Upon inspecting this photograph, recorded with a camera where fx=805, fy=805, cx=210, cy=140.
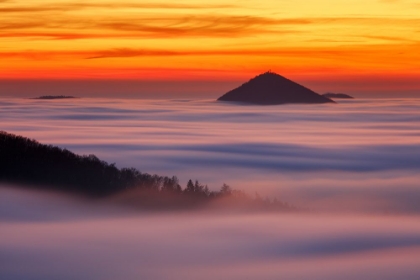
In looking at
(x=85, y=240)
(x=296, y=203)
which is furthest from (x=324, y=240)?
(x=296, y=203)

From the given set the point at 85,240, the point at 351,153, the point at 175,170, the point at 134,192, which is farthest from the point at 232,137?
the point at 85,240

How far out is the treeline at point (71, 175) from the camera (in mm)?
52750

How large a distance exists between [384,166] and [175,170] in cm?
4740

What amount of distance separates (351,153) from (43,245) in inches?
4405

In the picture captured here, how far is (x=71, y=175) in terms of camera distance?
183ft

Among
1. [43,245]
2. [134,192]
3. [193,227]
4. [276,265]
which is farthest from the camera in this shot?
[134,192]

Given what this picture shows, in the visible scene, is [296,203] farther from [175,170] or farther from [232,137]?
[232,137]

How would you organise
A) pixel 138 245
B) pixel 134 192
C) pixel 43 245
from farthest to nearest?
pixel 134 192 < pixel 138 245 < pixel 43 245

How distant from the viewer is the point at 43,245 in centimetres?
3148

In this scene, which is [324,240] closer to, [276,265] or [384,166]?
[276,265]

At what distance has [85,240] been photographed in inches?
1367

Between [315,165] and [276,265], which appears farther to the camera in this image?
[315,165]

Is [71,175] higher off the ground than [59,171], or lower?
lower

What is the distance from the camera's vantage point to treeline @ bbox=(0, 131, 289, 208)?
5275 centimetres
